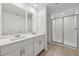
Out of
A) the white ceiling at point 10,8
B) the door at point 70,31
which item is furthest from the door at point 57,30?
the white ceiling at point 10,8

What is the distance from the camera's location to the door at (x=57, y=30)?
3.05 metres

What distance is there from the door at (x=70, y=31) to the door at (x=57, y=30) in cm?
30

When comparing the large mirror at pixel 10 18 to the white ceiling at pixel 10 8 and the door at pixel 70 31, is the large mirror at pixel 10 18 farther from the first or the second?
the door at pixel 70 31

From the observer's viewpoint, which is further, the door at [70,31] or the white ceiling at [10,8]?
the door at [70,31]

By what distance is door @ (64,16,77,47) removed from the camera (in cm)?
246

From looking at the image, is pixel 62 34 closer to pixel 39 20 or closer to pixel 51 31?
pixel 51 31

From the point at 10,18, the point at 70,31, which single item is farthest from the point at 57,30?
the point at 10,18

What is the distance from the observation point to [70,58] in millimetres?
500

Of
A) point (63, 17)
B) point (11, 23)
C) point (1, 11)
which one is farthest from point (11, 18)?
point (63, 17)

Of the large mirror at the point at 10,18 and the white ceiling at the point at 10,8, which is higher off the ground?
the white ceiling at the point at 10,8

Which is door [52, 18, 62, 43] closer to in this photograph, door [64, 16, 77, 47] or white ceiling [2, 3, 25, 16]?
door [64, 16, 77, 47]

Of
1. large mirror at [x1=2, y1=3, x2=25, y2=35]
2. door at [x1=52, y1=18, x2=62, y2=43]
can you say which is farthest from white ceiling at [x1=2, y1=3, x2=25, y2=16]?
door at [x1=52, y1=18, x2=62, y2=43]

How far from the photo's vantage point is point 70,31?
2613 millimetres

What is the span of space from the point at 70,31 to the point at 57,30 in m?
0.73
